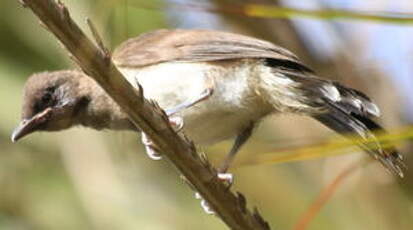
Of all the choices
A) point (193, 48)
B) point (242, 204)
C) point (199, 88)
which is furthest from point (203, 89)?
point (242, 204)

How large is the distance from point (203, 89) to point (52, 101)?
696 millimetres

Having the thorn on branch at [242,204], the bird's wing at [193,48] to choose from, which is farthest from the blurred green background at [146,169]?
the thorn on branch at [242,204]

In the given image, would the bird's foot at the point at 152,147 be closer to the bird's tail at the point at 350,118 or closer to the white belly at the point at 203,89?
the white belly at the point at 203,89

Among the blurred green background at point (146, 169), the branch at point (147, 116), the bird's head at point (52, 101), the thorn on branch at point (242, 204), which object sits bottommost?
the blurred green background at point (146, 169)

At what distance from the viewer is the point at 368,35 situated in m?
4.84

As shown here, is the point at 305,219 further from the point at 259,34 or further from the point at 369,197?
the point at 259,34

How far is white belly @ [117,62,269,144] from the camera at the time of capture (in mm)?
4344

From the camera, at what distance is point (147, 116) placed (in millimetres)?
2812

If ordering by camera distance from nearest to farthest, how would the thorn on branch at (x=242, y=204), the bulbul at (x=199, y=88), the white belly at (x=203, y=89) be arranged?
the thorn on branch at (x=242, y=204), the bulbul at (x=199, y=88), the white belly at (x=203, y=89)

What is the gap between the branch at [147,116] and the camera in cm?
247

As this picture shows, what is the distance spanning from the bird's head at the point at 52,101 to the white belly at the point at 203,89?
0.36 m

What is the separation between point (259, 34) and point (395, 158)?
1815mm

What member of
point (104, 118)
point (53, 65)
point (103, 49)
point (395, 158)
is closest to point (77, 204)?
point (53, 65)

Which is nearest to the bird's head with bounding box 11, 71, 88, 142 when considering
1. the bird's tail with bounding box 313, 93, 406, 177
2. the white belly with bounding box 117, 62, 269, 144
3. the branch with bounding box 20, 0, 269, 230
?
the white belly with bounding box 117, 62, 269, 144
